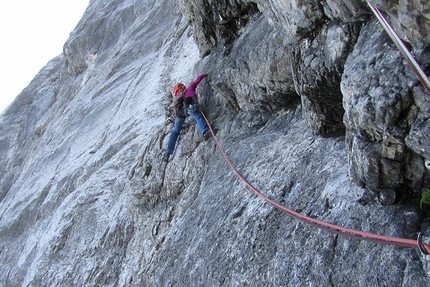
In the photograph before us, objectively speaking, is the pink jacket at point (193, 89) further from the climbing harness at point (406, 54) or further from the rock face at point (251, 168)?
the climbing harness at point (406, 54)

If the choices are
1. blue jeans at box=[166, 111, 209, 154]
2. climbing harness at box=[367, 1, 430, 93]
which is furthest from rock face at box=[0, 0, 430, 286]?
blue jeans at box=[166, 111, 209, 154]

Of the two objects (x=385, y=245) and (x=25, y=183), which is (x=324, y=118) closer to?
(x=385, y=245)

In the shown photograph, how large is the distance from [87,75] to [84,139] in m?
8.79

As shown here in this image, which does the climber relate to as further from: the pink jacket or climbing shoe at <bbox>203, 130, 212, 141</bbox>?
climbing shoe at <bbox>203, 130, 212, 141</bbox>

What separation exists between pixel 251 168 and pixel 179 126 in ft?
10.7

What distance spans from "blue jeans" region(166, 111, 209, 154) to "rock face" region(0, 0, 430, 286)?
0.21 metres

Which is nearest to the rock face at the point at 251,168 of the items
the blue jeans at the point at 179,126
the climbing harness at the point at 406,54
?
the climbing harness at the point at 406,54

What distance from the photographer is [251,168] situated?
6.61 meters

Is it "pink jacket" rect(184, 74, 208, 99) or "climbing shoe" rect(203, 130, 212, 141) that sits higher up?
"pink jacket" rect(184, 74, 208, 99)

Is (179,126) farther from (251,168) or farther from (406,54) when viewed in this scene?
(406,54)

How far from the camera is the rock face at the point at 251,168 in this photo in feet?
12.1

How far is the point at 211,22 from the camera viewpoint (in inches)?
372

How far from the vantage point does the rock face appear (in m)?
3.68

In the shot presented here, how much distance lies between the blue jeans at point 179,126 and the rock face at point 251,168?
21cm
